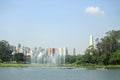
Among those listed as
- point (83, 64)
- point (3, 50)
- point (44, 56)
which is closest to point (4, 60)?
point (3, 50)

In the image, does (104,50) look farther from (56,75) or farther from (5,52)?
(56,75)

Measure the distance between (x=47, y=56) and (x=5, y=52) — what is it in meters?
16.2

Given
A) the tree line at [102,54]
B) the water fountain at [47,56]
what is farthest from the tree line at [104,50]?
the water fountain at [47,56]

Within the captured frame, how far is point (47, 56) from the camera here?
114188 mm

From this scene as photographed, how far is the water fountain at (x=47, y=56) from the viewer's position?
11088 cm

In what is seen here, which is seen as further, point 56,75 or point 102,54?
point 102,54

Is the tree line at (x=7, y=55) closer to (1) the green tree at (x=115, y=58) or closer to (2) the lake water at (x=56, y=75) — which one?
(1) the green tree at (x=115, y=58)

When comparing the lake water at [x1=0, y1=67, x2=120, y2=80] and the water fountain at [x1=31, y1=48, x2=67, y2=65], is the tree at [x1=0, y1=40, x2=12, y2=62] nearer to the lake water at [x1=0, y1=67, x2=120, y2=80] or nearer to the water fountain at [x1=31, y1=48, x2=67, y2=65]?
the water fountain at [x1=31, y1=48, x2=67, y2=65]

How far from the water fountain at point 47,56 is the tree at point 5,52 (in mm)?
9867

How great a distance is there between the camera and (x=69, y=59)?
108 m

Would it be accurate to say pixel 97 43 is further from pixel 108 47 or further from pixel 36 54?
pixel 36 54

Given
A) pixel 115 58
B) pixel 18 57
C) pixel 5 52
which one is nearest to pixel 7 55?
pixel 5 52

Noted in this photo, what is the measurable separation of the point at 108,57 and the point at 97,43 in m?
8.94

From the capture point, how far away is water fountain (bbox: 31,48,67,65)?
364 feet
